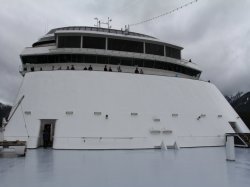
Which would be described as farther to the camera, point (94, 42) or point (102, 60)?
point (94, 42)

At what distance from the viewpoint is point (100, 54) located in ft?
61.7

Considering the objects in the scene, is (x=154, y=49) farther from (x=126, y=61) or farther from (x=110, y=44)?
(x=110, y=44)

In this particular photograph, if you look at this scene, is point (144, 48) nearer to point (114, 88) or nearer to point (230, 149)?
point (114, 88)

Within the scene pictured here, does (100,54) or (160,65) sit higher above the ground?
(100,54)

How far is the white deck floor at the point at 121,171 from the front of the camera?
23.0ft

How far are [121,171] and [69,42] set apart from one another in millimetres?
12444

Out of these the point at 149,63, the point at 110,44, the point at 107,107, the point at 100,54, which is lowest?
the point at 107,107

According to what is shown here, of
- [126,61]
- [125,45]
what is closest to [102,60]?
[126,61]

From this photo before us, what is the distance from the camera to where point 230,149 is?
36.7ft

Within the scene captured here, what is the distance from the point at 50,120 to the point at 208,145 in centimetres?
804

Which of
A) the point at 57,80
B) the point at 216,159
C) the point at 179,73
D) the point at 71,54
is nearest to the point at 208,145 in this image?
the point at 216,159

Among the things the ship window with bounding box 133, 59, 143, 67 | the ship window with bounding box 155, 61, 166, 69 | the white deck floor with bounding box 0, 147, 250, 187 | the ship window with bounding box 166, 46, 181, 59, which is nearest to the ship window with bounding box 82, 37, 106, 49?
the ship window with bounding box 133, 59, 143, 67

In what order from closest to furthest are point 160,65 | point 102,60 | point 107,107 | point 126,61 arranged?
point 107,107 → point 102,60 → point 126,61 → point 160,65

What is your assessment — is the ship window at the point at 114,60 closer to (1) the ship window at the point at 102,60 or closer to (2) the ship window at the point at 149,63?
(1) the ship window at the point at 102,60
